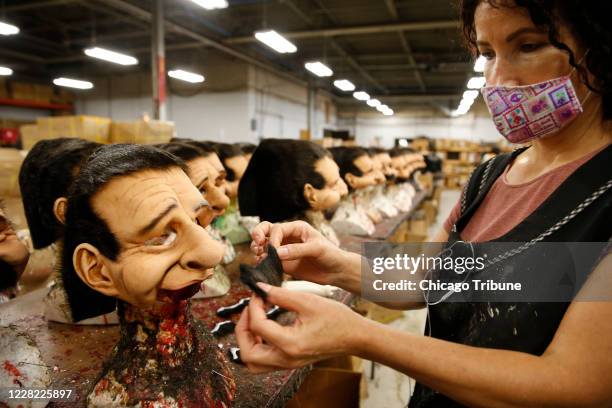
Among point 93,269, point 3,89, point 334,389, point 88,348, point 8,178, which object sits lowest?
point 334,389

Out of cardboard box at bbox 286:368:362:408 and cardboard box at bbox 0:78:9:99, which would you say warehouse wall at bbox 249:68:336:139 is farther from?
cardboard box at bbox 286:368:362:408

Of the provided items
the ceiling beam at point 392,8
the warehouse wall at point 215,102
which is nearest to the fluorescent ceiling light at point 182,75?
the warehouse wall at point 215,102

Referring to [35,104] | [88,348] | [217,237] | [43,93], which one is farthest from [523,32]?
[43,93]

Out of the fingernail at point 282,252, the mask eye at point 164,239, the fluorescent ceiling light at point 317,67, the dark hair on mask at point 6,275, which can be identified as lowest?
the dark hair on mask at point 6,275

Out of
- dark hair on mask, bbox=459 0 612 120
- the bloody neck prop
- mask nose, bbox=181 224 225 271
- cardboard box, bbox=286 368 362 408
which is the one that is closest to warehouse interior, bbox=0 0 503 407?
cardboard box, bbox=286 368 362 408

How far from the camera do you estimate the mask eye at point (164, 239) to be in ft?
3.45

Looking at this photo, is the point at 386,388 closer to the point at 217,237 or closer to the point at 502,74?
the point at 217,237

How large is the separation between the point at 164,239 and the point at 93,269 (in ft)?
0.68

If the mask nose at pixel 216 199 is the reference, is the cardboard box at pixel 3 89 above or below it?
above

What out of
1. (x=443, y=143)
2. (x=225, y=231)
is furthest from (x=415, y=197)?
(x=443, y=143)

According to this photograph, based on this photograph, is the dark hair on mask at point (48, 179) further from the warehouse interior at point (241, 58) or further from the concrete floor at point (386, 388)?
the warehouse interior at point (241, 58)

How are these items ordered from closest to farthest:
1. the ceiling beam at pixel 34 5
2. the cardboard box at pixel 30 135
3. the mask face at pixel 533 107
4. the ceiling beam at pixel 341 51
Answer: the mask face at pixel 533 107 → the cardboard box at pixel 30 135 → the ceiling beam at pixel 34 5 → the ceiling beam at pixel 341 51

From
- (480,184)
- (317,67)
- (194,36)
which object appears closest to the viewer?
(480,184)

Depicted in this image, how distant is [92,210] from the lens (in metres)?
1.04
